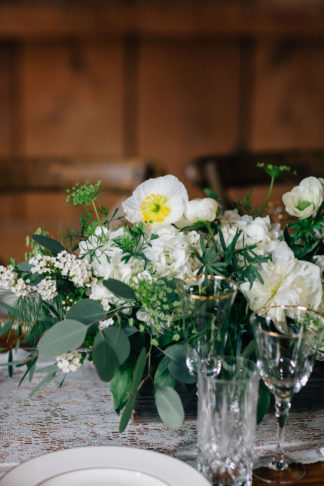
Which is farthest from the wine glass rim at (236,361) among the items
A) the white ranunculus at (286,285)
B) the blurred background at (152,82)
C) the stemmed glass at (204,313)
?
the blurred background at (152,82)

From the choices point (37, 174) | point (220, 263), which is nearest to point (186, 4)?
point (37, 174)

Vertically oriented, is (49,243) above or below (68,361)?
above

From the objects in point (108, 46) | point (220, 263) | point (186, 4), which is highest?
point (186, 4)

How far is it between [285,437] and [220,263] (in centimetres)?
26

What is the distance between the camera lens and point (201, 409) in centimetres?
68

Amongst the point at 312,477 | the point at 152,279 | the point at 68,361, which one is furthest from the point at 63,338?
the point at 312,477

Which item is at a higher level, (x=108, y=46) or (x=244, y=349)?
(x=108, y=46)

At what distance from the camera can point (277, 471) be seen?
2.43 feet

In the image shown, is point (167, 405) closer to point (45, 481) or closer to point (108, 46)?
point (45, 481)

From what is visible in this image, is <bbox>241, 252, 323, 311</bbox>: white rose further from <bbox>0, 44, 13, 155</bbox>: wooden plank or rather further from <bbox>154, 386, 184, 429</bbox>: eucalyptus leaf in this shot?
<bbox>0, 44, 13, 155</bbox>: wooden plank

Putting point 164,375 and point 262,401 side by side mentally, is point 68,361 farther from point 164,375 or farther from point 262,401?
point 262,401

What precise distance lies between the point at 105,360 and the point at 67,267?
145mm

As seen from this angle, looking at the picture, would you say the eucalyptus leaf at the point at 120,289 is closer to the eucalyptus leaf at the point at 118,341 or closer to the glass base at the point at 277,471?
the eucalyptus leaf at the point at 118,341

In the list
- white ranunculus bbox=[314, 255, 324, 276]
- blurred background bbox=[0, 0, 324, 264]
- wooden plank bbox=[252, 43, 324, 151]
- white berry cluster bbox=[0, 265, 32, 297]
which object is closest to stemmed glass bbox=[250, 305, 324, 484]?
white ranunculus bbox=[314, 255, 324, 276]
